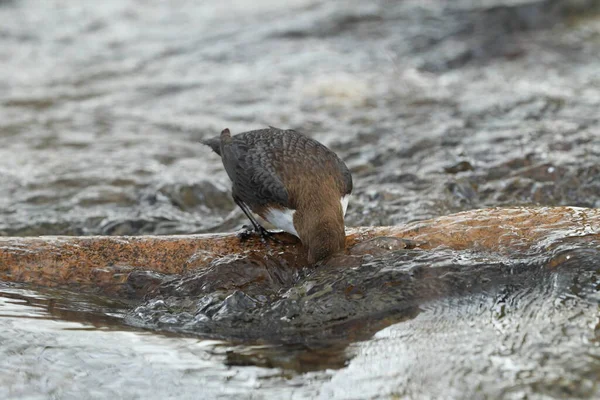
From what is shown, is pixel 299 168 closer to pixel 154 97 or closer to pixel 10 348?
pixel 10 348

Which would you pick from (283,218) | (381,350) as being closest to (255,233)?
(283,218)

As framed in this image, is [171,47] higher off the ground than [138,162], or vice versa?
[171,47]

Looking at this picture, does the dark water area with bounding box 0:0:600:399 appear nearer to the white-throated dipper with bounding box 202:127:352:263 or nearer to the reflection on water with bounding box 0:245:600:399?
the reflection on water with bounding box 0:245:600:399

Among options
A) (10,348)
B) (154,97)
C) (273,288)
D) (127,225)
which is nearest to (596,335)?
(273,288)

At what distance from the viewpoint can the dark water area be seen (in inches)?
110

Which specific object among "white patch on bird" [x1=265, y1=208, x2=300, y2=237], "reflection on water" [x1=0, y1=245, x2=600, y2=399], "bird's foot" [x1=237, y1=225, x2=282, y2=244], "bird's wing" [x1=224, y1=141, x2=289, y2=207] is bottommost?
"reflection on water" [x1=0, y1=245, x2=600, y2=399]

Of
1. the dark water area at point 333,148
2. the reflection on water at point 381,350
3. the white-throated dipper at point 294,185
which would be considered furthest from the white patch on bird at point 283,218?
the reflection on water at point 381,350

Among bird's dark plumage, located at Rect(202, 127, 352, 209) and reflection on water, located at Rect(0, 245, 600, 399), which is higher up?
bird's dark plumage, located at Rect(202, 127, 352, 209)

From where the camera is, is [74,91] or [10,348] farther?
[74,91]

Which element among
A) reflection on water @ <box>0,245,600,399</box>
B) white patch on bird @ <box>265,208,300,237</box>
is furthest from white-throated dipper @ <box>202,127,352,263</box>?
reflection on water @ <box>0,245,600,399</box>

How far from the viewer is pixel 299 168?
4055 millimetres

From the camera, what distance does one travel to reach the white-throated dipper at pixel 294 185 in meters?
3.73

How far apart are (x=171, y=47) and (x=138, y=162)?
4439mm

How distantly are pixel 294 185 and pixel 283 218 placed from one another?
0.17 meters
